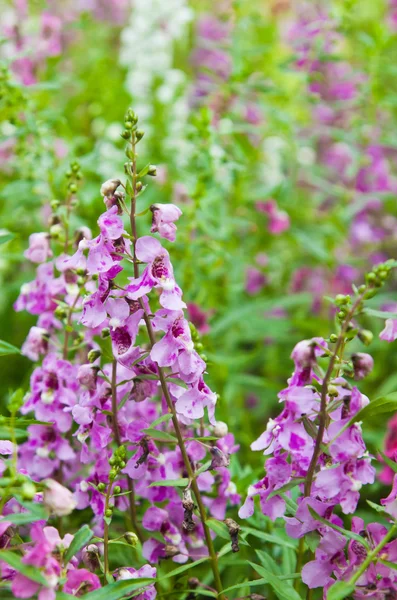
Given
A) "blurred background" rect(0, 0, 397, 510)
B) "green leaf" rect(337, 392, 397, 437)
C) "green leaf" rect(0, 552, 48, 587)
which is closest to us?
"green leaf" rect(0, 552, 48, 587)

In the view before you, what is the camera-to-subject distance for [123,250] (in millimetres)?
1187

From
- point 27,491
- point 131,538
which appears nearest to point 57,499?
point 27,491

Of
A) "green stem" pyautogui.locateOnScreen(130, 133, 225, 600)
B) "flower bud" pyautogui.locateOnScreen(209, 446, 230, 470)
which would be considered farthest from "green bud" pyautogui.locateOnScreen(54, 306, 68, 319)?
"flower bud" pyautogui.locateOnScreen(209, 446, 230, 470)

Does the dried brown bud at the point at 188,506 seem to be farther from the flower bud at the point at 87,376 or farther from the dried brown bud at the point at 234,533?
the flower bud at the point at 87,376

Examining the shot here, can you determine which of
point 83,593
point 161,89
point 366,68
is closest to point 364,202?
point 366,68

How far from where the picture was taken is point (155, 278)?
1154 millimetres

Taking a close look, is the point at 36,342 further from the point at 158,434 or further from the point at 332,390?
A: the point at 332,390

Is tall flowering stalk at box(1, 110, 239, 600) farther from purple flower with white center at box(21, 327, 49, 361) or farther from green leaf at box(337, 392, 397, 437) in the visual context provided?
green leaf at box(337, 392, 397, 437)

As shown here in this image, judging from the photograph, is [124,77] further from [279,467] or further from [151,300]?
[279,467]

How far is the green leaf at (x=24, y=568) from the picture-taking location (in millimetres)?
960

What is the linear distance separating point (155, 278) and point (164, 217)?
0.36 ft

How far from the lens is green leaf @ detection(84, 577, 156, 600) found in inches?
40.8

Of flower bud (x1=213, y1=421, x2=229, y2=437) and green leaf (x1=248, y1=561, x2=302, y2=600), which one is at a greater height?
flower bud (x1=213, y1=421, x2=229, y2=437)

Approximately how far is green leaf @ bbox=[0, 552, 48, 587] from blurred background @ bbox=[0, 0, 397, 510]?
1.19m
